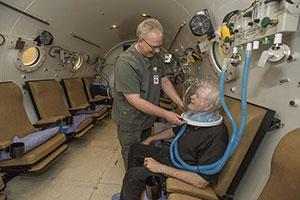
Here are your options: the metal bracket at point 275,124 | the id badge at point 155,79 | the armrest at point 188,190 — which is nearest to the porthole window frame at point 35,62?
the id badge at point 155,79

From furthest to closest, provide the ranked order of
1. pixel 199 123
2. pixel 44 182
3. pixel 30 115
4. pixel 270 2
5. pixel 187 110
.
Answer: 1. pixel 30 115
2. pixel 44 182
3. pixel 187 110
4. pixel 199 123
5. pixel 270 2

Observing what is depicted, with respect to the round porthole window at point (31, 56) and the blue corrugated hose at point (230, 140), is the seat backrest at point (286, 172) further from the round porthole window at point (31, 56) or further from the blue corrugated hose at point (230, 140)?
the round porthole window at point (31, 56)

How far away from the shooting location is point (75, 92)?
490 cm

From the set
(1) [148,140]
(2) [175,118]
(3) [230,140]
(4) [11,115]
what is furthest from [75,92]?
(3) [230,140]

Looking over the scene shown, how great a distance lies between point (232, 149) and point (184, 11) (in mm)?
2738

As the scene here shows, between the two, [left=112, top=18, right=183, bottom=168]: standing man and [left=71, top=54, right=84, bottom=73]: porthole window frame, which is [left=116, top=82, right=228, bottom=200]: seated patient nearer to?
[left=112, top=18, right=183, bottom=168]: standing man

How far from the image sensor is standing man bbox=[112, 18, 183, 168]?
184cm

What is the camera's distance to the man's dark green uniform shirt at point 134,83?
6.15ft

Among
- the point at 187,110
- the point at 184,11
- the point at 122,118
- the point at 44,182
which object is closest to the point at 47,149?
the point at 44,182

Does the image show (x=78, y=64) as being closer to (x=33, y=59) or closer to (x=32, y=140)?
(x=33, y=59)

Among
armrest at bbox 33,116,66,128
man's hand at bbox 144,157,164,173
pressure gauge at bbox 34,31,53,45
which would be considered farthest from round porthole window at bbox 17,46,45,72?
man's hand at bbox 144,157,164,173

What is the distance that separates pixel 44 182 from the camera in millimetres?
2600

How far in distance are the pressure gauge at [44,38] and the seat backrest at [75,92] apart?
115cm

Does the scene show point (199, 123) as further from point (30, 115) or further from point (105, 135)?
point (105, 135)
